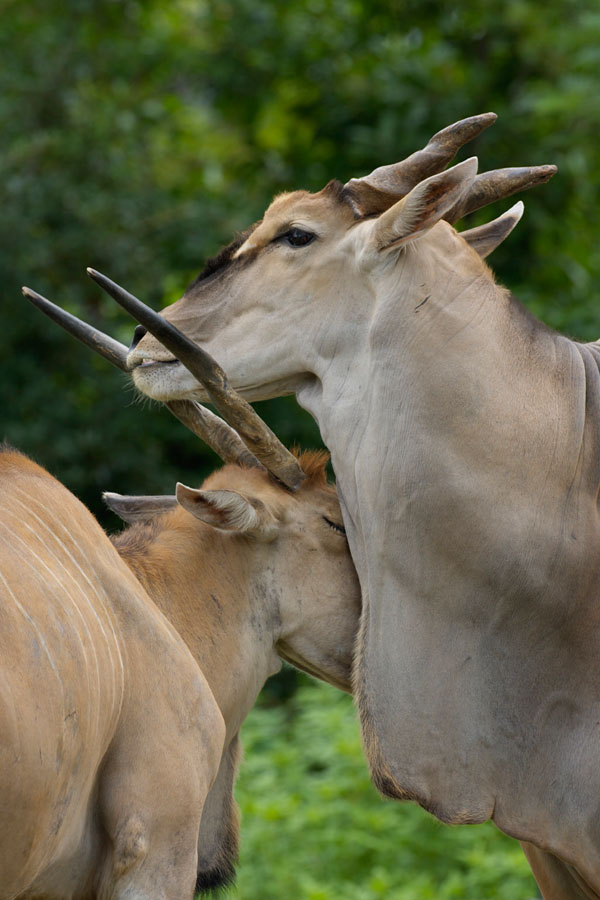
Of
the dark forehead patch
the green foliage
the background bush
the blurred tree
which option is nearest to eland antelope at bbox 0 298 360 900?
the dark forehead patch

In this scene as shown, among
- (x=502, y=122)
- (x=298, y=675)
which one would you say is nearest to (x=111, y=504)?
(x=298, y=675)

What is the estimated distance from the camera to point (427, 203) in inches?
119

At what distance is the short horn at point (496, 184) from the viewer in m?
3.40

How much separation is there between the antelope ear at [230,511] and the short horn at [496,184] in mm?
993

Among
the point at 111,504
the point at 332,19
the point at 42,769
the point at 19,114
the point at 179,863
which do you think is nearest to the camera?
the point at 42,769

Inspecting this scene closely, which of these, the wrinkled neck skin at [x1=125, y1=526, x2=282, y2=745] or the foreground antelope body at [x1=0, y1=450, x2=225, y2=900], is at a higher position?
the foreground antelope body at [x1=0, y1=450, x2=225, y2=900]

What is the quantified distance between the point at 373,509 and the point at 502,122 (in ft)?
23.7

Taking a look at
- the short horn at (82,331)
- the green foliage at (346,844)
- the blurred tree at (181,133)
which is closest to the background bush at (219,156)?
the blurred tree at (181,133)

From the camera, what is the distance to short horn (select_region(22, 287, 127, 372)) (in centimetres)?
363

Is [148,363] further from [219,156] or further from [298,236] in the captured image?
[219,156]

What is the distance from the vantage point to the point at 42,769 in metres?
2.56

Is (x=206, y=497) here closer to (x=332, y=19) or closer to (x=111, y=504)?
(x=111, y=504)

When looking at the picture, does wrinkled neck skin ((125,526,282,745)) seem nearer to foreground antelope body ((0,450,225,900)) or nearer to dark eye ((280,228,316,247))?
foreground antelope body ((0,450,225,900))

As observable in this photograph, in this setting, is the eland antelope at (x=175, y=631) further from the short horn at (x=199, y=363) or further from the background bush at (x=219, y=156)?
the background bush at (x=219, y=156)
